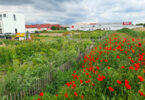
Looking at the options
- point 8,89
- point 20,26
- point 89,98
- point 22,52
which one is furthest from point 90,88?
point 20,26

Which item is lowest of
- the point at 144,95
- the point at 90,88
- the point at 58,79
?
the point at 58,79

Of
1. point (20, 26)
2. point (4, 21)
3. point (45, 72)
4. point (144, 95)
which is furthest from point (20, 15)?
point (144, 95)

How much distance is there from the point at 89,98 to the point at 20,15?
162 feet

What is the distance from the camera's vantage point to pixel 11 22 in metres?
39.3

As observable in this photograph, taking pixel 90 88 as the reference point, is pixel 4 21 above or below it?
above

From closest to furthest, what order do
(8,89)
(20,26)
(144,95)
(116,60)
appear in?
(144,95) < (8,89) < (116,60) < (20,26)

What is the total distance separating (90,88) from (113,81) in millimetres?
689

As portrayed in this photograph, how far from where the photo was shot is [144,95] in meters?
2.13

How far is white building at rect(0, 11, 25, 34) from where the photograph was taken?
3684 centimetres

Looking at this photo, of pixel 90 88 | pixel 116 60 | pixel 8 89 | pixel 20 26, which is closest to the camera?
pixel 90 88

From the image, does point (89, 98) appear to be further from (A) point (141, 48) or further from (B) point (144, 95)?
(A) point (141, 48)

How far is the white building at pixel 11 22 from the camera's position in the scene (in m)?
36.8

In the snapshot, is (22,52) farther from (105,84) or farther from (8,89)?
(105,84)

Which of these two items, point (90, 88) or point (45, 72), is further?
point (45, 72)
